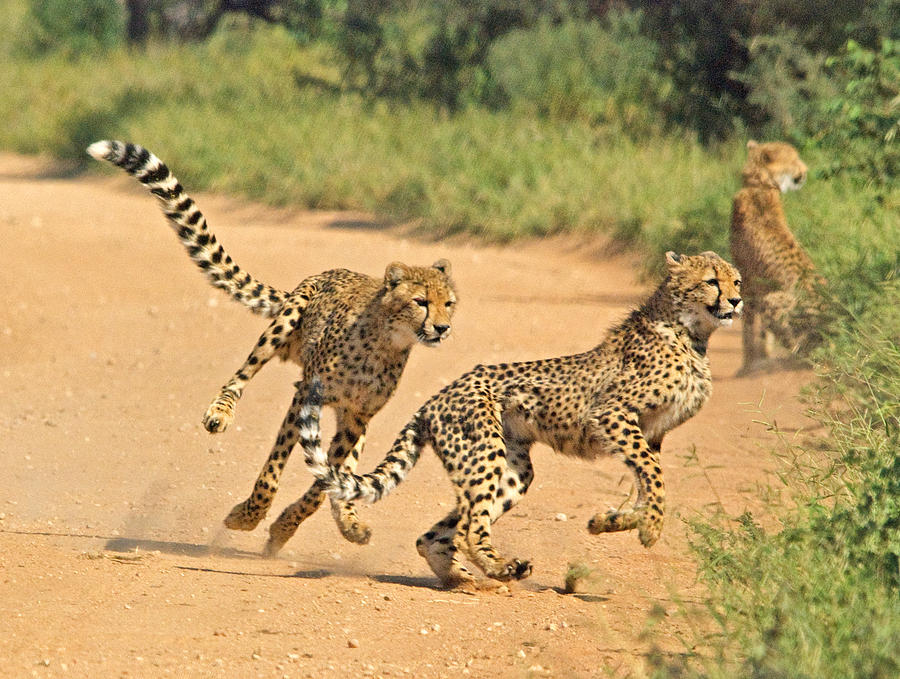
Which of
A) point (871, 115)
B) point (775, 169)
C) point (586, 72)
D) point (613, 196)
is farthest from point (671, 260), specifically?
point (586, 72)

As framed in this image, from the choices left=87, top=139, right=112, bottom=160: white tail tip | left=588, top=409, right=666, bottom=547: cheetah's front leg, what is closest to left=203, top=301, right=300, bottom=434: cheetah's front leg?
left=87, top=139, right=112, bottom=160: white tail tip

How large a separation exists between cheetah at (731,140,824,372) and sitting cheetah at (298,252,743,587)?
6.77 feet

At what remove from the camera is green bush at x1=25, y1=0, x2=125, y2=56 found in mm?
22125

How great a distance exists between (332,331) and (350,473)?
30.8 inches

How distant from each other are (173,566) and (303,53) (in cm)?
1669

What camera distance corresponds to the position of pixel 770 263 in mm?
7918

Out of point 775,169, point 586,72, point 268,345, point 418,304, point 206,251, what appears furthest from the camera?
point 586,72

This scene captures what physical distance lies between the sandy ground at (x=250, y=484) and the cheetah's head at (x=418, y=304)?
0.92 meters

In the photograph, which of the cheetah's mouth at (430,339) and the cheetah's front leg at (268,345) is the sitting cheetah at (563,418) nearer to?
the cheetah's mouth at (430,339)

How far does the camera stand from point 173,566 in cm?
496

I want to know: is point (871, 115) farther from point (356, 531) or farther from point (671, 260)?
point (356, 531)

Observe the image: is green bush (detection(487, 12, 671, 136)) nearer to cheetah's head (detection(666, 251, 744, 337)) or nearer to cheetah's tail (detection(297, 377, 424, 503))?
cheetah's head (detection(666, 251, 744, 337))

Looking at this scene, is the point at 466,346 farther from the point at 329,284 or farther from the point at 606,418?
the point at 606,418

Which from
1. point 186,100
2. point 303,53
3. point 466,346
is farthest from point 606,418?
point 303,53
